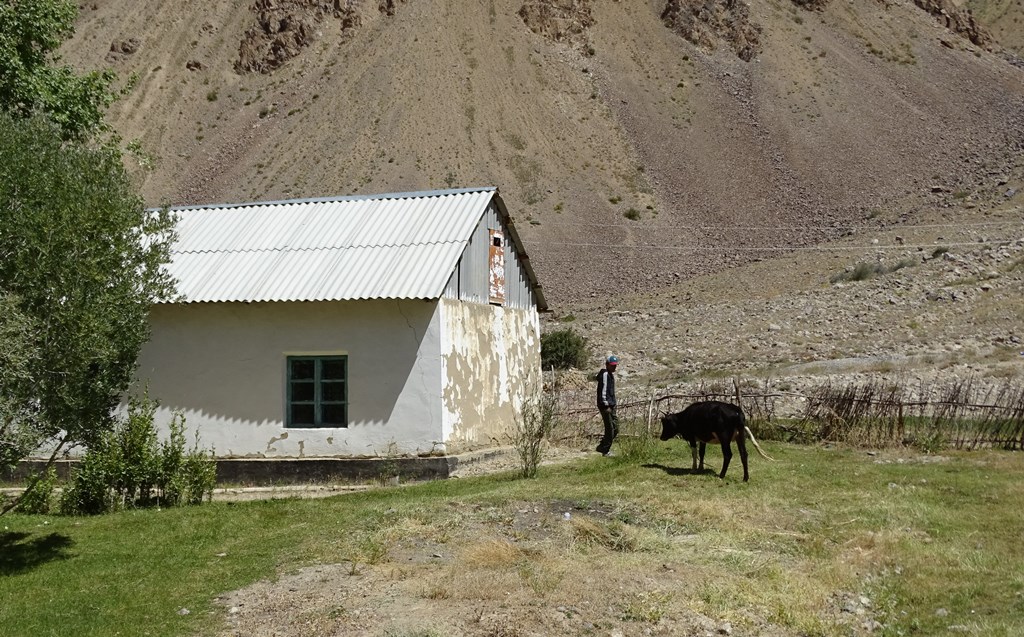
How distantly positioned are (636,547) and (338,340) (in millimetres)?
6923

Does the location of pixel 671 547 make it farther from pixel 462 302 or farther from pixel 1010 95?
pixel 1010 95

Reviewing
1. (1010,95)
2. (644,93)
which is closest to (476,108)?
(644,93)

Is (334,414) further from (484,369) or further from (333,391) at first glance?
(484,369)

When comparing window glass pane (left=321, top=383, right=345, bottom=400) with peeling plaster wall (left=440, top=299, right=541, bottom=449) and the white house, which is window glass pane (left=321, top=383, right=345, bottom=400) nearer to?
the white house

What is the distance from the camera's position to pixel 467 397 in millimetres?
16312

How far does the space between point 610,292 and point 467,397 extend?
1491 inches

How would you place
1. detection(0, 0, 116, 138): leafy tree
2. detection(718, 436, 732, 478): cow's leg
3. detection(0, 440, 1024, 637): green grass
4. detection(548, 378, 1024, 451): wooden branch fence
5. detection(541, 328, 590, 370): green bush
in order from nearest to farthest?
detection(0, 440, 1024, 637): green grass, detection(718, 436, 732, 478): cow's leg, detection(0, 0, 116, 138): leafy tree, detection(548, 378, 1024, 451): wooden branch fence, detection(541, 328, 590, 370): green bush

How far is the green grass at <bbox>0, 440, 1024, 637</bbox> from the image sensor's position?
8.41m

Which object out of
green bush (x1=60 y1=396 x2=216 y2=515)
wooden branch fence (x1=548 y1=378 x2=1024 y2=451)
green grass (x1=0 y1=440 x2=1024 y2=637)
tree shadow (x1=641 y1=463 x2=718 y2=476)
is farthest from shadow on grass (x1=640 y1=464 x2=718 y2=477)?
green bush (x1=60 y1=396 x2=216 y2=515)

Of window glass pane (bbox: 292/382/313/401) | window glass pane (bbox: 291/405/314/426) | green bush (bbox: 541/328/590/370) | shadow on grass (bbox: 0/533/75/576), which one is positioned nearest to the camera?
shadow on grass (bbox: 0/533/75/576)

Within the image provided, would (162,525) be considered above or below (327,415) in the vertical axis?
below

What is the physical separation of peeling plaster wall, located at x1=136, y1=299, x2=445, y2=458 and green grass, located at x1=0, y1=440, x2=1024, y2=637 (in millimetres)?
1393

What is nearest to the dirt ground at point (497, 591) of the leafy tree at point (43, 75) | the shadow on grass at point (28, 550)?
the shadow on grass at point (28, 550)

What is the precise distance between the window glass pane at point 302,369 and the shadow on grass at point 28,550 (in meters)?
4.89
